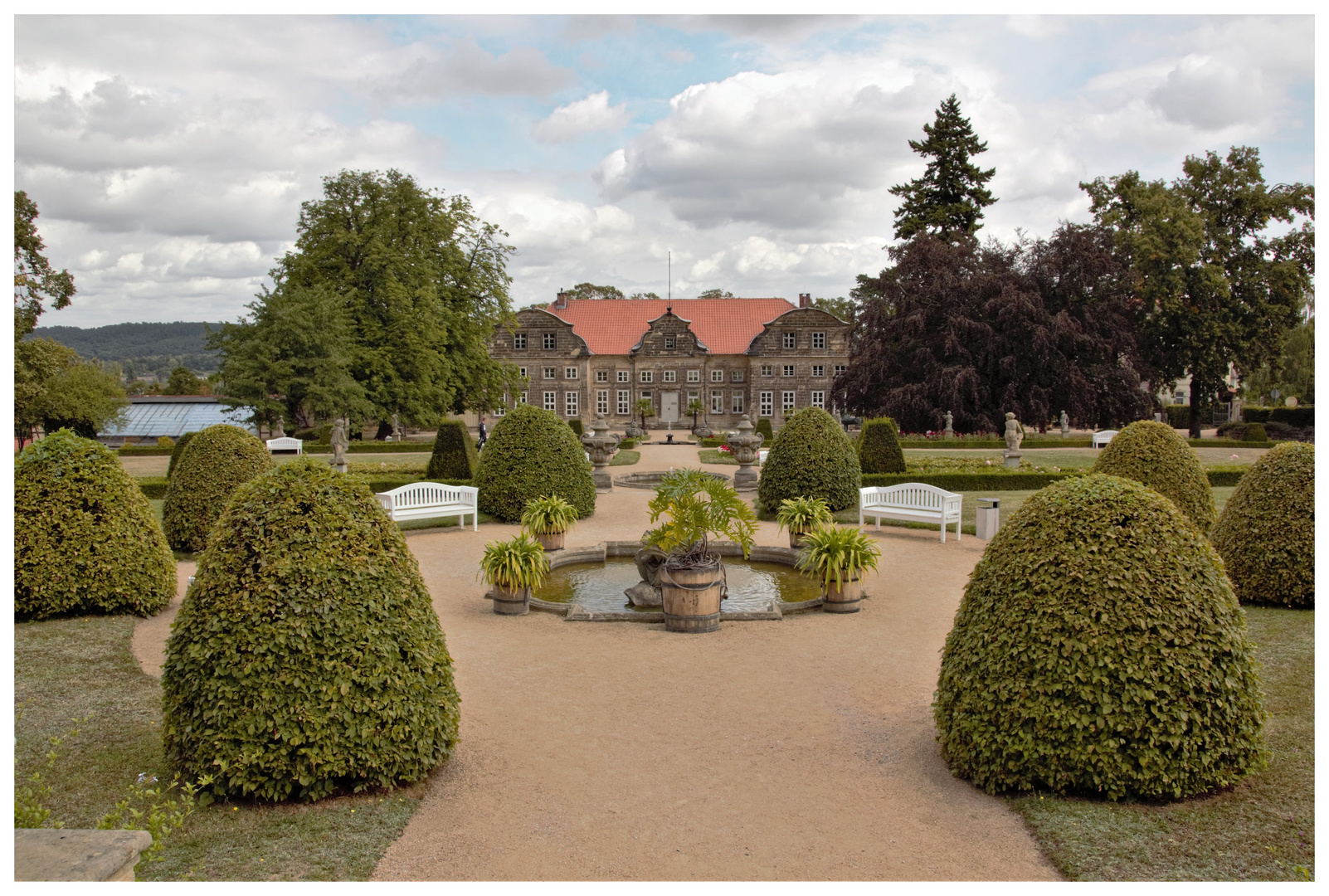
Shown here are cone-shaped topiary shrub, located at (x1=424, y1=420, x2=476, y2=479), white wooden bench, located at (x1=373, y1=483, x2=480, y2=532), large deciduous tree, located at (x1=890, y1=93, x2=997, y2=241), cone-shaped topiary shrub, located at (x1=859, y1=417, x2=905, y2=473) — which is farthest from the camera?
large deciduous tree, located at (x1=890, y1=93, x2=997, y2=241)

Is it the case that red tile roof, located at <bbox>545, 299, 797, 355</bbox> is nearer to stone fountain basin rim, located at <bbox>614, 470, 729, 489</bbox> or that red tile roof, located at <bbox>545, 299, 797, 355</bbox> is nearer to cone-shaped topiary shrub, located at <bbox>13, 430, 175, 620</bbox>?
stone fountain basin rim, located at <bbox>614, 470, 729, 489</bbox>

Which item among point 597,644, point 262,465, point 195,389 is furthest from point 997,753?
point 195,389

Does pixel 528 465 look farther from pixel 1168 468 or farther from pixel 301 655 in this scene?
pixel 301 655

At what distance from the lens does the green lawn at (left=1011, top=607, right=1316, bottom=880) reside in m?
4.01

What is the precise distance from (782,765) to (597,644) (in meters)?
3.09

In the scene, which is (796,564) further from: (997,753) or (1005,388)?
(1005,388)

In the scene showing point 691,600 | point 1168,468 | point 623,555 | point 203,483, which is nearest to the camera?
point 691,600

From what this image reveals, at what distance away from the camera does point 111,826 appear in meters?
4.41

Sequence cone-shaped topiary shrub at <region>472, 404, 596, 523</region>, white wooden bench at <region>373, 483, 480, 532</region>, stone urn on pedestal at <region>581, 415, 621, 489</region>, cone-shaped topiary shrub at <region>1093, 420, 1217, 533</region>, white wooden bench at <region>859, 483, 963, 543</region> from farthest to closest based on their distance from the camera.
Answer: stone urn on pedestal at <region>581, 415, 621, 489</region>, cone-shaped topiary shrub at <region>472, 404, 596, 523</region>, white wooden bench at <region>373, 483, 480, 532</region>, white wooden bench at <region>859, 483, 963, 543</region>, cone-shaped topiary shrub at <region>1093, 420, 1217, 533</region>

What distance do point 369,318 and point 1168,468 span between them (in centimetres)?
2923

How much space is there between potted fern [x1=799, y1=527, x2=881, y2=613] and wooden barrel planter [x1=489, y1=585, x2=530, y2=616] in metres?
3.00

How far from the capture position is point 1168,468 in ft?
37.9

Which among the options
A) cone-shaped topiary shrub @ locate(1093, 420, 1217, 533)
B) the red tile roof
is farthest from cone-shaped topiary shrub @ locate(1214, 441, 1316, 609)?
the red tile roof

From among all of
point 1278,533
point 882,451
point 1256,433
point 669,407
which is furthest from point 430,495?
point 669,407
